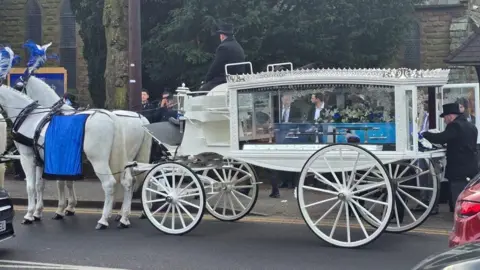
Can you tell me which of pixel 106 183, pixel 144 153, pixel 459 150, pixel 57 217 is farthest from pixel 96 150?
pixel 459 150

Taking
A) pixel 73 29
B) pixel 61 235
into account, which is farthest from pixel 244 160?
pixel 73 29

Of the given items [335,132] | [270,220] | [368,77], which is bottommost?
[270,220]

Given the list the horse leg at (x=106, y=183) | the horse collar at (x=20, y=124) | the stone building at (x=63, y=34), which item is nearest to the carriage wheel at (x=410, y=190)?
the horse leg at (x=106, y=183)

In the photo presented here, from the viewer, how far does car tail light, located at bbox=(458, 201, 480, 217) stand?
5.35 metres

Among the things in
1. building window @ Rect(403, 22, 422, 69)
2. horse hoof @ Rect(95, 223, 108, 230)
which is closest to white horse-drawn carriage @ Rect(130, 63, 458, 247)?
horse hoof @ Rect(95, 223, 108, 230)

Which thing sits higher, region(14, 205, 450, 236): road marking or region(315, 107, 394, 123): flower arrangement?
region(315, 107, 394, 123): flower arrangement

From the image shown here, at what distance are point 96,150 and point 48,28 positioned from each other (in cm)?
1768

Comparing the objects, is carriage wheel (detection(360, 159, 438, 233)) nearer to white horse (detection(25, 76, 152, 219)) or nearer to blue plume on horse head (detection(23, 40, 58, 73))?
white horse (detection(25, 76, 152, 219))

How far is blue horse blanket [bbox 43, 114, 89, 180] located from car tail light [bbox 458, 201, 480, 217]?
5586mm

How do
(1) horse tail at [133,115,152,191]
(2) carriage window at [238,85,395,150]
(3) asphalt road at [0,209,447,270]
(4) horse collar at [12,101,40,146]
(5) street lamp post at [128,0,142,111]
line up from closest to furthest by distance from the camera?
(3) asphalt road at [0,209,447,270] → (2) carriage window at [238,85,395,150] → (4) horse collar at [12,101,40,146] → (1) horse tail at [133,115,152,191] → (5) street lamp post at [128,0,142,111]

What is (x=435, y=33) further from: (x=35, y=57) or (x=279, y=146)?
(x=35, y=57)

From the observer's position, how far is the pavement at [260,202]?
1002 cm

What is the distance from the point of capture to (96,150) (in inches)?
357

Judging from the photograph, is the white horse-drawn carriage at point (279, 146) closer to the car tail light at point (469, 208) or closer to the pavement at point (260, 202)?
the pavement at point (260, 202)
